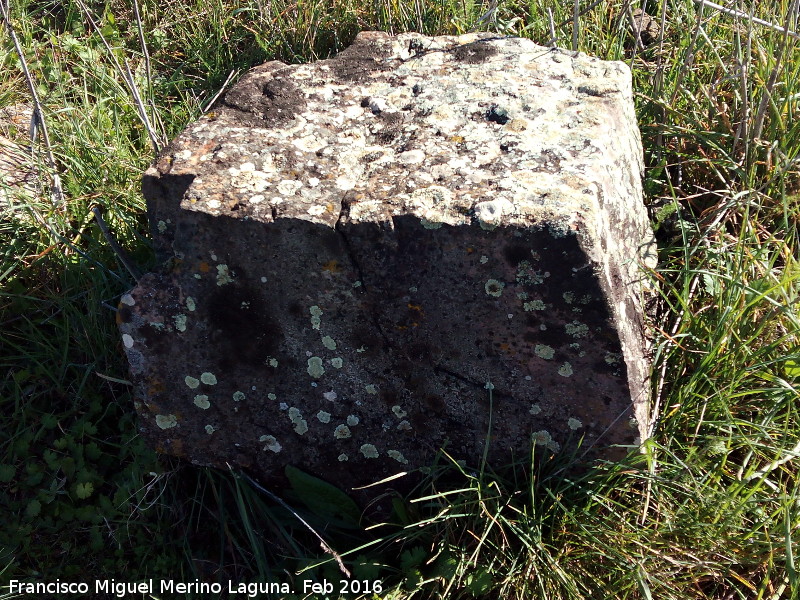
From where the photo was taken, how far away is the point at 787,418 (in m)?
2.06

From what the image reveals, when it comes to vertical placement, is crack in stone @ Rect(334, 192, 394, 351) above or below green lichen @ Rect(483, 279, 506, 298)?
above

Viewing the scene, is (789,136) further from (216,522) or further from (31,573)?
(31,573)

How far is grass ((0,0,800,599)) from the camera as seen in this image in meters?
2.00

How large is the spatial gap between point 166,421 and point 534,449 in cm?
110

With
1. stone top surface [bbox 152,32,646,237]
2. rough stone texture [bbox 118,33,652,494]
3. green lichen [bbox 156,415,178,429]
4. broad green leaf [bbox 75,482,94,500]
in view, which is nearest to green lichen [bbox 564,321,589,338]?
rough stone texture [bbox 118,33,652,494]

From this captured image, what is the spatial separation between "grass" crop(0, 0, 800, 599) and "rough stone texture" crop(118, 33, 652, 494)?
0.55ft

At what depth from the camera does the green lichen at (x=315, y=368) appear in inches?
83.0

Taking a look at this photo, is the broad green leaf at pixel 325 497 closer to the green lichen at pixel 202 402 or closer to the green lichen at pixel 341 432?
the green lichen at pixel 341 432

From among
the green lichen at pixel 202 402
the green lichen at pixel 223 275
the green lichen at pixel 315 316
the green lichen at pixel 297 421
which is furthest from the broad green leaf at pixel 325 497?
the green lichen at pixel 223 275

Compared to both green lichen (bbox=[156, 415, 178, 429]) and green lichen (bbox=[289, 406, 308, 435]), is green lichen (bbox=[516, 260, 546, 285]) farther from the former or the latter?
green lichen (bbox=[156, 415, 178, 429])

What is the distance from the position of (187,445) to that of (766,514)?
167 cm

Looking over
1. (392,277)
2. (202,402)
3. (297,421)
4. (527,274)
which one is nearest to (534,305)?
(527,274)

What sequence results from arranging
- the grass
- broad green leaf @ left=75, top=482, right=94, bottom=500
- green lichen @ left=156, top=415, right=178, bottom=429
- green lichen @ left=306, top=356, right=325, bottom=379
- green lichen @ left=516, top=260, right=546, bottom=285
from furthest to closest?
1. broad green leaf @ left=75, top=482, right=94, bottom=500
2. green lichen @ left=156, top=415, right=178, bottom=429
3. green lichen @ left=306, top=356, right=325, bottom=379
4. the grass
5. green lichen @ left=516, top=260, right=546, bottom=285

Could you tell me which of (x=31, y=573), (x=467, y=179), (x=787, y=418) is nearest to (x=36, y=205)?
(x=31, y=573)
